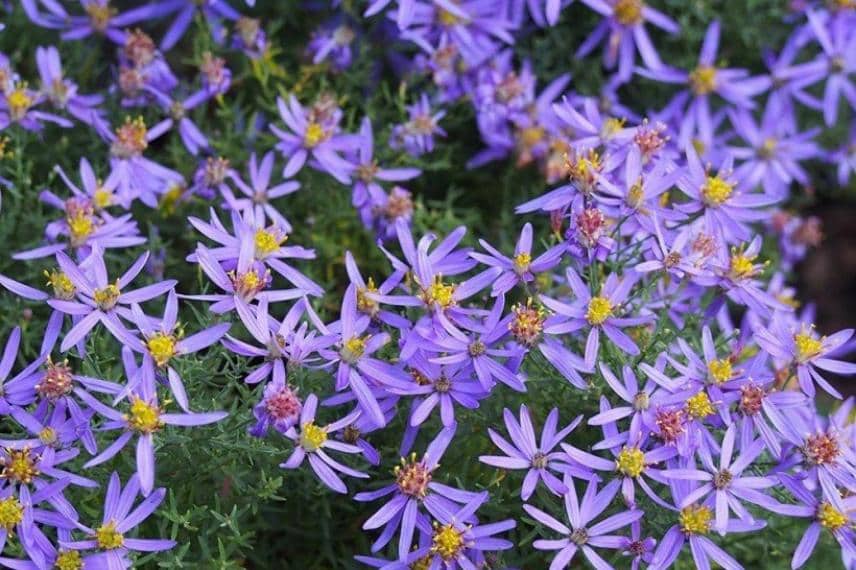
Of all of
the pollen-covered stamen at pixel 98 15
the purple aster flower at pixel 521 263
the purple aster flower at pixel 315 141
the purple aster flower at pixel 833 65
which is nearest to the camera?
the purple aster flower at pixel 521 263

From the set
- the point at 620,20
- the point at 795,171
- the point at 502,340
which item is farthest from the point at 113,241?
the point at 795,171

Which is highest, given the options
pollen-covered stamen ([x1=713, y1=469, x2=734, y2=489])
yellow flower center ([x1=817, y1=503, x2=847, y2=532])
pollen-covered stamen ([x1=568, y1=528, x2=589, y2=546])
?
pollen-covered stamen ([x1=713, y1=469, x2=734, y2=489])

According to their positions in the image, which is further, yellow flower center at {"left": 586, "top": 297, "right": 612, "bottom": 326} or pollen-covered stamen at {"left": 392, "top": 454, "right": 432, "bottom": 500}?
yellow flower center at {"left": 586, "top": 297, "right": 612, "bottom": 326}

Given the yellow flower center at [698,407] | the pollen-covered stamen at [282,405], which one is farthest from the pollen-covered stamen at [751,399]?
the pollen-covered stamen at [282,405]

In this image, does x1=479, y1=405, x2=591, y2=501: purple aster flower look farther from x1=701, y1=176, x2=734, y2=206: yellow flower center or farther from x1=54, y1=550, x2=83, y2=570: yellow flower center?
x1=54, y1=550, x2=83, y2=570: yellow flower center

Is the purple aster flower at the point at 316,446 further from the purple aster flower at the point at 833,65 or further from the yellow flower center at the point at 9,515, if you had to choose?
the purple aster flower at the point at 833,65

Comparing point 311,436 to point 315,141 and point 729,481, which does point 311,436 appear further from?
point 315,141

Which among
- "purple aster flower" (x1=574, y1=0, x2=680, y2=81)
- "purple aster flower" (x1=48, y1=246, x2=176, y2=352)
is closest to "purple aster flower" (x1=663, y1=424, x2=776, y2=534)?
"purple aster flower" (x1=48, y1=246, x2=176, y2=352)
